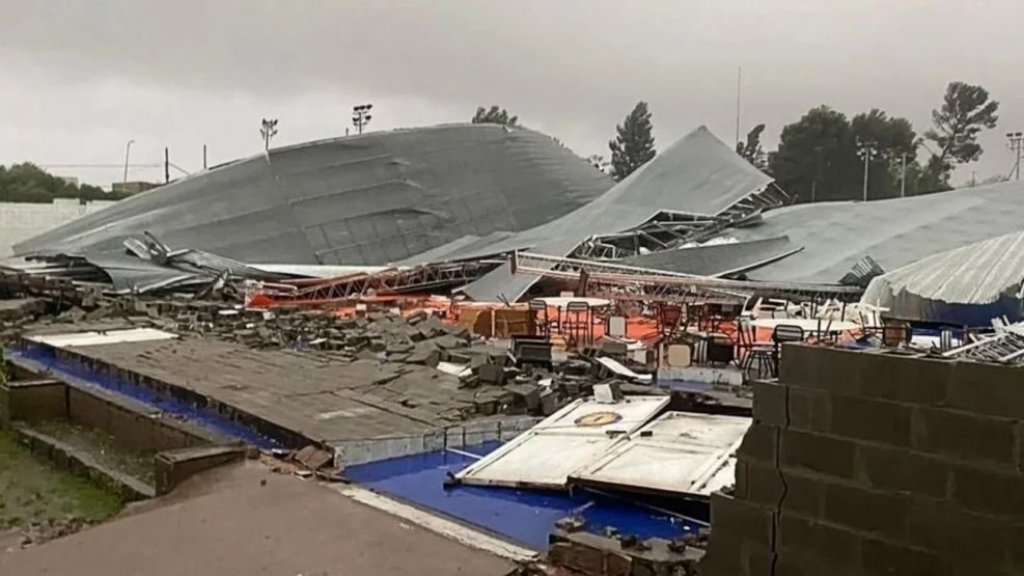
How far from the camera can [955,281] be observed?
52.3ft

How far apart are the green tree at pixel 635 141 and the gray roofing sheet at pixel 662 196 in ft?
146

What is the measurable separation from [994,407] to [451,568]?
9.60 ft

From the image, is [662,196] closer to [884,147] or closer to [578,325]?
[578,325]

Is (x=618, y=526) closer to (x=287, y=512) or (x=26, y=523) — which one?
(x=287, y=512)

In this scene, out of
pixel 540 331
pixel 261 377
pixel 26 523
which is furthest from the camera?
pixel 540 331

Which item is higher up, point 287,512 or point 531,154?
point 531,154

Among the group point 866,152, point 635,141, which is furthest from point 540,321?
point 635,141

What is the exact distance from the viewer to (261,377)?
1102 centimetres

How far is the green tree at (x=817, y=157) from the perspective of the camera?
56.7 m

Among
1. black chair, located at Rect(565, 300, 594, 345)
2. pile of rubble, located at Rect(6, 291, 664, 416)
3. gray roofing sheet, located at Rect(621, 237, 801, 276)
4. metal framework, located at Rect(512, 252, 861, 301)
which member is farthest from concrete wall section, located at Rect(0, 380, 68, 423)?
gray roofing sheet, located at Rect(621, 237, 801, 276)

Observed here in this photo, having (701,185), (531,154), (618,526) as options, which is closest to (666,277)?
(701,185)

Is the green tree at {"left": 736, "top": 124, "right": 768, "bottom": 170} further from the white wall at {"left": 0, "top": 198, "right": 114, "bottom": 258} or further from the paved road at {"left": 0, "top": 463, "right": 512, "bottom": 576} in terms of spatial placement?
the paved road at {"left": 0, "top": 463, "right": 512, "bottom": 576}

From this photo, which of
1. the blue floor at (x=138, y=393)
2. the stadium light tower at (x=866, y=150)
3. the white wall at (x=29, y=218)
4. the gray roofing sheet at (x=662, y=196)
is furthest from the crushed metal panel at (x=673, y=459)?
the stadium light tower at (x=866, y=150)

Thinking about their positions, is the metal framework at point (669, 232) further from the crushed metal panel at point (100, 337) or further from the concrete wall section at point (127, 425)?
the concrete wall section at point (127, 425)
